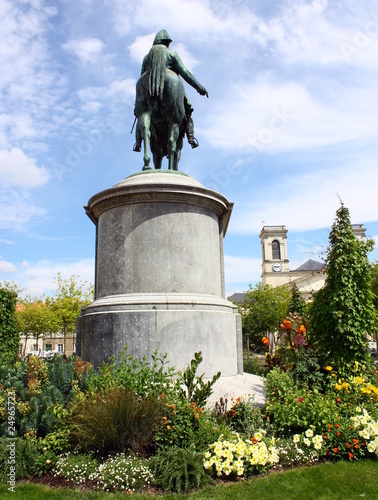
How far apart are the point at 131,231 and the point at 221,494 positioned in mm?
5622

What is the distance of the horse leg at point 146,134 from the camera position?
990 centimetres

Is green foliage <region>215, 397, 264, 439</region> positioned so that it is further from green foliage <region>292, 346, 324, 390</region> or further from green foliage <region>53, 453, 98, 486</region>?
green foliage <region>53, 453, 98, 486</region>

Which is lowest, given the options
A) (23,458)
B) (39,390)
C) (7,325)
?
(23,458)

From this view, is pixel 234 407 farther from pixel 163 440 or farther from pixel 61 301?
pixel 61 301

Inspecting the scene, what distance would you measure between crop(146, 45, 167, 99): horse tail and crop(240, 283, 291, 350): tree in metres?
30.6

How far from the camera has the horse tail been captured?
32.2 feet

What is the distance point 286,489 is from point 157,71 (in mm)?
8917

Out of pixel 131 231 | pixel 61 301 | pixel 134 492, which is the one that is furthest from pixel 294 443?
pixel 61 301

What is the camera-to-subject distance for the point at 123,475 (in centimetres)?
444

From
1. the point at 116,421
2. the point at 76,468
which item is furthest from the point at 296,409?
the point at 76,468

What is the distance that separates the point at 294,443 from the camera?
5129 millimetres

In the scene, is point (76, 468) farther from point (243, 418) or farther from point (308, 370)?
point (308, 370)

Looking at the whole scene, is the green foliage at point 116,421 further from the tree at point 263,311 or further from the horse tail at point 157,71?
the tree at point 263,311

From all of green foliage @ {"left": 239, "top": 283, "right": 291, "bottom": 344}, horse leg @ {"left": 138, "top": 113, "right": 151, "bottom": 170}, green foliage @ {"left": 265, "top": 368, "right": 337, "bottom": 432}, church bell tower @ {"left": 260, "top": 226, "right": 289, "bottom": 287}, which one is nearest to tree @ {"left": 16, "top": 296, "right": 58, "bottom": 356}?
green foliage @ {"left": 239, "top": 283, "right": 291, "bottom": 344}
